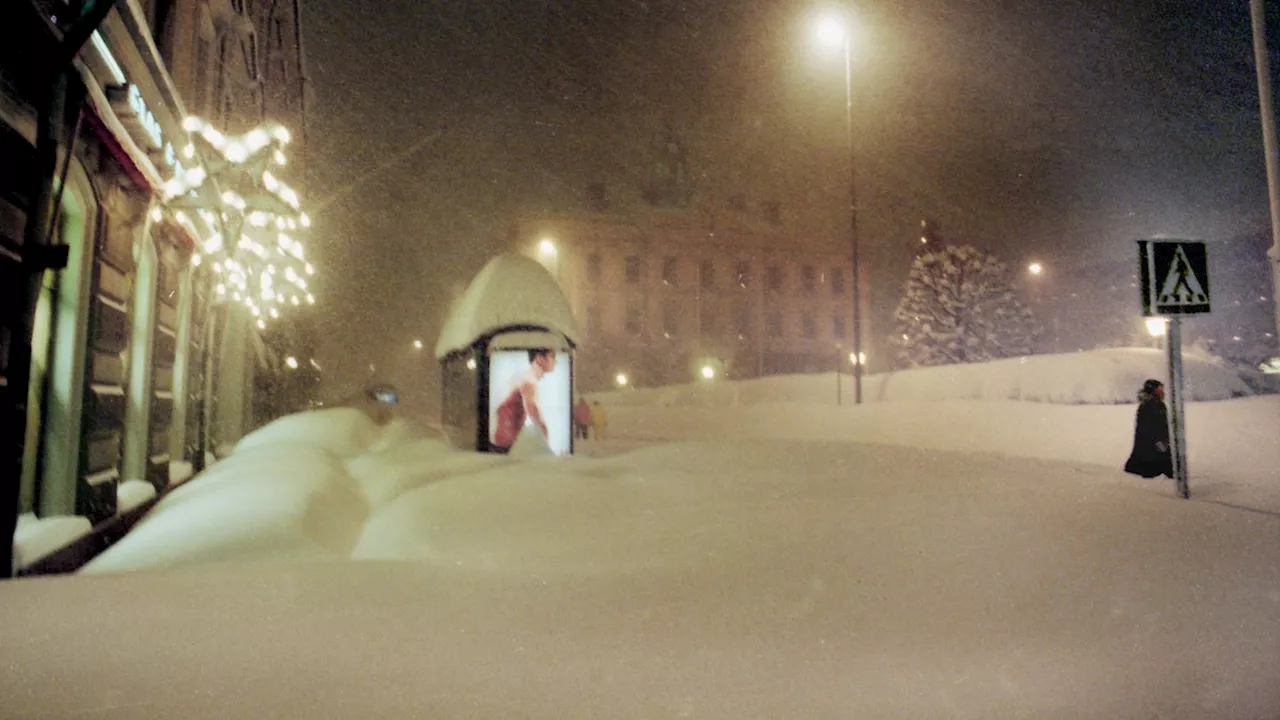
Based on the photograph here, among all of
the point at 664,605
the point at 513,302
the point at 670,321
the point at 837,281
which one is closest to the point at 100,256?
the point at 664,605

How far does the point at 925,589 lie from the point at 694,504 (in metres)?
2.96

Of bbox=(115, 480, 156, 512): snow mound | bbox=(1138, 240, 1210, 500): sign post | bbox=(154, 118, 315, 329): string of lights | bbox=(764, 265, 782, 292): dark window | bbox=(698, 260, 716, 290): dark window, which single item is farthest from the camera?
bbox=(764, 265, 782, 292): dark window

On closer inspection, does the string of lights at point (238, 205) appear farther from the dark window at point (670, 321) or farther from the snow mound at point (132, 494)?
the dark window at point (670, 321)

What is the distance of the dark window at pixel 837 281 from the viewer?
209 feet

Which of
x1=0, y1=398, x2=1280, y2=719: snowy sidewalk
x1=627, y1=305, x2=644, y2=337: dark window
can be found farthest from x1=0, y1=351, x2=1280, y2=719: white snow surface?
x1=627, y1=305, x2=644, y2=337: dark window

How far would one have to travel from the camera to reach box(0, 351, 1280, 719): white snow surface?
10.1ft

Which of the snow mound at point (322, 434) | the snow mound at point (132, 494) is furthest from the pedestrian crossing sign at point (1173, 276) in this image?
the snow mound at point (322, 434)

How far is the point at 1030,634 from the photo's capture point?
154 inches

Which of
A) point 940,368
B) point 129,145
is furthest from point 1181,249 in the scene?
point 940,368

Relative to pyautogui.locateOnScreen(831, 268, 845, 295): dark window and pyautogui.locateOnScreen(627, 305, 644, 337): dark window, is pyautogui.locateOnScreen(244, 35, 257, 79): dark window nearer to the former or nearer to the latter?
pyautogui.locateOnScreen(627, 305, 644, 337): dark window

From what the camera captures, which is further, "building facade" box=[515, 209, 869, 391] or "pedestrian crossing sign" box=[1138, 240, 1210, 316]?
"building facade" box=[515, 209, 869, 391]

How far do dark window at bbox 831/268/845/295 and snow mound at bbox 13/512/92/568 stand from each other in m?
60.7

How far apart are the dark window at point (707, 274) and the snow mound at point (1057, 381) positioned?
28071 mm

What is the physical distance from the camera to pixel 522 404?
14.5 metres
